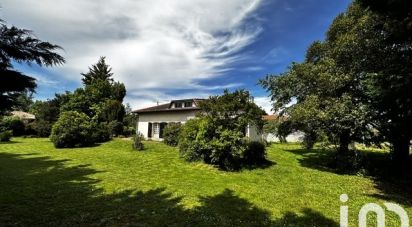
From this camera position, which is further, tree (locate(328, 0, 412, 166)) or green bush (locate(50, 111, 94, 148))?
green bush (locate(50, 111, 94, 148))

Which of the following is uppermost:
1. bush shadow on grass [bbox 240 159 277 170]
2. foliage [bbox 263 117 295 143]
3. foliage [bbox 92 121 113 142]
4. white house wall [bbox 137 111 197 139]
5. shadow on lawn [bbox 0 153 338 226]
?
white house wall [bbox 137 111 197 139]

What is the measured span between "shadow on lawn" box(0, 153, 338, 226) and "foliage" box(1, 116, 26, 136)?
2880 cm

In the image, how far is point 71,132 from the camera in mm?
23812

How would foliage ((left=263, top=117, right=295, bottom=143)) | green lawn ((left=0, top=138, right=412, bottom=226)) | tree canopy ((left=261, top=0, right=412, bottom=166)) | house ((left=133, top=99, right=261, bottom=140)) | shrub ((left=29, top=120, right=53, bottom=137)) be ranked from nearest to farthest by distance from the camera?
green lawn ((left=0, top=138, right=412, bottom=226)) → tree canopy ((left=261, top=0, right=412, bottom=166)) → foliage ((left=263, top=117, right=295, bottom=143)) → house ((left=133, top=99, right=261, bottom=140)) → shrub ((left=29, top=120, right=53, bottom=137))

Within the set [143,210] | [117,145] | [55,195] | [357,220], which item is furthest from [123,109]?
[357,220]

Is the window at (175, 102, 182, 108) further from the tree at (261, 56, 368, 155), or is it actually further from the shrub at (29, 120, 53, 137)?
the shrub at (29, 120, 53, 137)

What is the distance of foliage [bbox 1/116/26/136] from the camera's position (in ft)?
113

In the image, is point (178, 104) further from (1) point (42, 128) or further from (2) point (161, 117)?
(1) point (42, 128)

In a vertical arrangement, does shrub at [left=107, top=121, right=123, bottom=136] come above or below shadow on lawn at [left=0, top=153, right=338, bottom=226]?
above

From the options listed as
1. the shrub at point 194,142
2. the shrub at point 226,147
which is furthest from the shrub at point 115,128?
the shrub at point 226,147

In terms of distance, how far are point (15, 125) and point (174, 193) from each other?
3477cm

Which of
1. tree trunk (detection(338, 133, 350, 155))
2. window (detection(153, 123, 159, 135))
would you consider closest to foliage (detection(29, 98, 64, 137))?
window (detection(153, 123, 159, 135))

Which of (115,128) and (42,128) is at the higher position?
(115,128)

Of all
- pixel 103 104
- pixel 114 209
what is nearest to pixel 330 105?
pixel 114 209
